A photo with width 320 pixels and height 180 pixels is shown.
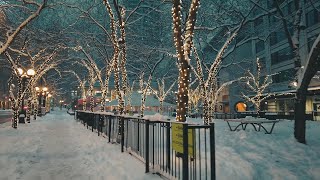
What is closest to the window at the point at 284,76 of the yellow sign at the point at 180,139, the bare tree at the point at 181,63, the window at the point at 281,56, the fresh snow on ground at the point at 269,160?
the window at the point at 281,56

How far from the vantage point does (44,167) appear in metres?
7.50

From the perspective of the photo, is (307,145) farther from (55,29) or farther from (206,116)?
(55,29)

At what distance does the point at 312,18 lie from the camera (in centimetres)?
3509

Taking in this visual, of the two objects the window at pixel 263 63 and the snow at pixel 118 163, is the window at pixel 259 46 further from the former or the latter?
the snow at pixel 118 163

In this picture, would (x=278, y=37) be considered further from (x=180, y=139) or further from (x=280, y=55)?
(x=180, y=139)

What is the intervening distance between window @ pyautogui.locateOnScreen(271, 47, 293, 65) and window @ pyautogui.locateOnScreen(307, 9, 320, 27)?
5982mm

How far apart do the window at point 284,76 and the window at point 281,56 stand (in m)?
1.98

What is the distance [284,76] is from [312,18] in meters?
10.8

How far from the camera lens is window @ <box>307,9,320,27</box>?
112ft

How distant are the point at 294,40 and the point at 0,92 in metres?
72.3

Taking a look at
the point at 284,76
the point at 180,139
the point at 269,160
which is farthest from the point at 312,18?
the point at 180,139

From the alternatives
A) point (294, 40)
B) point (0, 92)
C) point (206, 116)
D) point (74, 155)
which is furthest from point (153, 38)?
point (0, 92)

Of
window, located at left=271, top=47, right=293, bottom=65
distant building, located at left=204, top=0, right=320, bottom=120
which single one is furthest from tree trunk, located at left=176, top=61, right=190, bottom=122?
window, located at left=271, top=47, right=293, bottom=65

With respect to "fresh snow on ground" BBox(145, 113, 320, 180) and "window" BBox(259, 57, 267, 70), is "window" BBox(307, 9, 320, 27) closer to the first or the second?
"window" BBox(259, 57, 267, 70)
